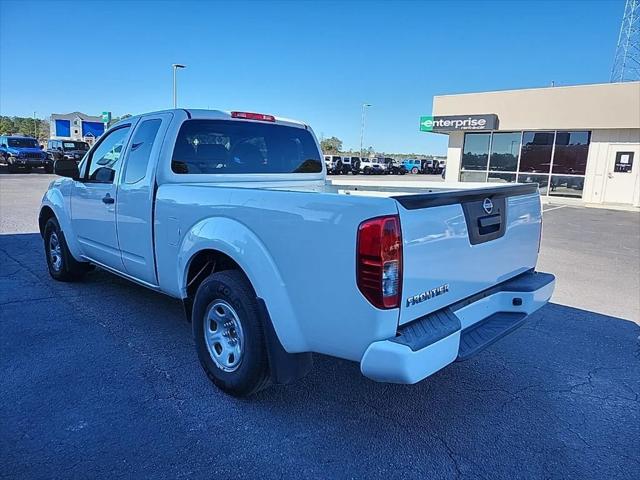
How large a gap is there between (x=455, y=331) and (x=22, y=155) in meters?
32.3

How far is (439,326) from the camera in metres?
2.61

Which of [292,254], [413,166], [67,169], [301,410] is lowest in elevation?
[301,410]

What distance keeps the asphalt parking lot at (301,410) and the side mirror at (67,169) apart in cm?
143

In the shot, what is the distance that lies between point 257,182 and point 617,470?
3441 millimetres

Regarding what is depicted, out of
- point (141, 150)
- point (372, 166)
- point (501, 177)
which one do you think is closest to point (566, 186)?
point (501, 177)

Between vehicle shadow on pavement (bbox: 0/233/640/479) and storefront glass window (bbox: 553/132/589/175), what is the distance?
710 inches

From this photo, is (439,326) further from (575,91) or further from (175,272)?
(575,91)

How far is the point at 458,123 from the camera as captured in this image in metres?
22.4

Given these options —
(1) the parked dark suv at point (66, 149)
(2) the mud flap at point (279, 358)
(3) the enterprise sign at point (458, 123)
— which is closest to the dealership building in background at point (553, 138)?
(3) the enterprise sign at point (458, 123)

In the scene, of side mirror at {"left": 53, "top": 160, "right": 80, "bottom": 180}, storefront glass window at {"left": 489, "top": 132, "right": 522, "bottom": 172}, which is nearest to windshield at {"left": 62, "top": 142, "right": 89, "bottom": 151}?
storefront glass window at {"left": 489, "top": 132, "right": 522, "bottom": 172}

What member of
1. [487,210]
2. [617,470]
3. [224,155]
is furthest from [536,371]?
[224,155]

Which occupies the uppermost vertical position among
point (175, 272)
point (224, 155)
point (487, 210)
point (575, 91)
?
point (575, 91)

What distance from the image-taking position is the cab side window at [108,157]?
4586 millimetres

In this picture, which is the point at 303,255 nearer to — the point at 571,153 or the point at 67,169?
the point at 67,169
